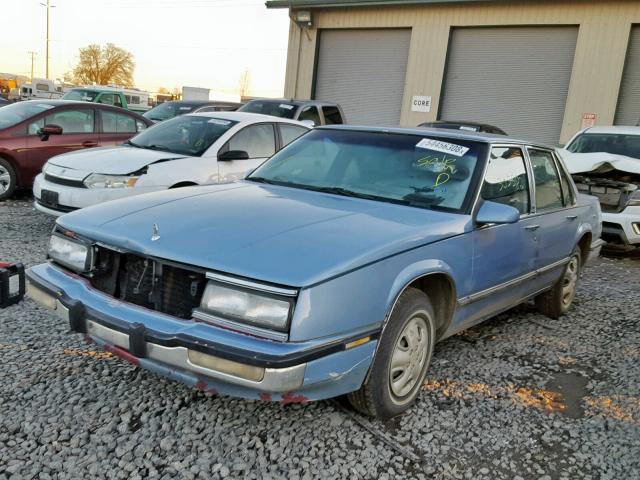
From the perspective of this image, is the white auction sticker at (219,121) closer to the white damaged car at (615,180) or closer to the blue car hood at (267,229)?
the blue car hood at (267,229)

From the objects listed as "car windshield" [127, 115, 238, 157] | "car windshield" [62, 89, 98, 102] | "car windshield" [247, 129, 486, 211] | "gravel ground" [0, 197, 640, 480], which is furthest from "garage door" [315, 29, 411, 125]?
"gravel ground" [0, 197, 640, 480]

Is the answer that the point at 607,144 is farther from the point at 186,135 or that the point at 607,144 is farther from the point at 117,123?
the point at 117,123

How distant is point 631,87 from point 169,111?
11430mm

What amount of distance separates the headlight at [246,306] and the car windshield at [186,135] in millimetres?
4178

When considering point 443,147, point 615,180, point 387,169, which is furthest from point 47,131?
point 615,180

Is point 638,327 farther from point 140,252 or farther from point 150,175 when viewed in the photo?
point 150,175

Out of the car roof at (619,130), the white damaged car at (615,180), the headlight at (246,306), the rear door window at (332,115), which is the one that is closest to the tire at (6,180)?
the rear door window at (332,115)

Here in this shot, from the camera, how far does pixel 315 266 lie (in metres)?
2.43

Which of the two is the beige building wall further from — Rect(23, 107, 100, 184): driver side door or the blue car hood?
the blue car hood

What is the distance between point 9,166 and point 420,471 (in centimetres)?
741

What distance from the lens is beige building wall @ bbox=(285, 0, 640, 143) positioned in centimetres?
1444

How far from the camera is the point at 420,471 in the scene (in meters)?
2.60

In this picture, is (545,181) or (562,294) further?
(562,294)

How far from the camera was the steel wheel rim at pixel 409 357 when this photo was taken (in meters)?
2.90
